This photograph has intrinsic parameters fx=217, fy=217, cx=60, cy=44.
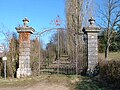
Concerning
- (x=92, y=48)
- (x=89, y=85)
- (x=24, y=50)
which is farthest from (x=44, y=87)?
(x=92, y=48)

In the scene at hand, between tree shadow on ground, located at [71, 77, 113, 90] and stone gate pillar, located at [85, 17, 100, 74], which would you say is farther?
stone gate pillar, located at [85, 17, 100, 74]

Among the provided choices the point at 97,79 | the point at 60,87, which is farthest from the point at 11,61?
the point at 97,79

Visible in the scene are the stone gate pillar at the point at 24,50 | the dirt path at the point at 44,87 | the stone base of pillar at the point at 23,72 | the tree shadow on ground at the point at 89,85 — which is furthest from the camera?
the stone gate pillar at the point at 24,50

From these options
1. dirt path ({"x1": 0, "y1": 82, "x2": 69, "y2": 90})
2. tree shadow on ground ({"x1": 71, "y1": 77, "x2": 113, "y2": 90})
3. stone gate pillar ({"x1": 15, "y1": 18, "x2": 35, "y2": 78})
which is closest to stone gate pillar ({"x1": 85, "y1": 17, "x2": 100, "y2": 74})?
tree shadow on ground ({"x1": 71, "y1": 77, "x2": 113, "y2": 90})

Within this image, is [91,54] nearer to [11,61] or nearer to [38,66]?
[38,66]

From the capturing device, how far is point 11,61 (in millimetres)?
12430

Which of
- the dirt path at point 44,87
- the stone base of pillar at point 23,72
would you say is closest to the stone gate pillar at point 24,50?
the stone base of pillar at point 23,72

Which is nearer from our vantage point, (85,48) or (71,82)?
(71,82)

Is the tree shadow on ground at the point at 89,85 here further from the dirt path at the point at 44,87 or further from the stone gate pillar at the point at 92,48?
the stone gate pillar at the point at 92,48

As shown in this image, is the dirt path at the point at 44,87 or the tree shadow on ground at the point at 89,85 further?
the dirt path at the point at 44,87

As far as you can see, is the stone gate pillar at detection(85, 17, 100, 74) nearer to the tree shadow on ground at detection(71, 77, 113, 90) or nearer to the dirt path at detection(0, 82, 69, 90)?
the tree shadow on ground at detection(71, 77, 113, 90)

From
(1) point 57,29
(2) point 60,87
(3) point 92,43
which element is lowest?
(2) point 60,87

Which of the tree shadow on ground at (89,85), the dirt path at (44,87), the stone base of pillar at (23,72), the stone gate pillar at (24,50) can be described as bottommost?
the dirt path at (44,87)

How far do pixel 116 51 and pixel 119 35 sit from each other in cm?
282
